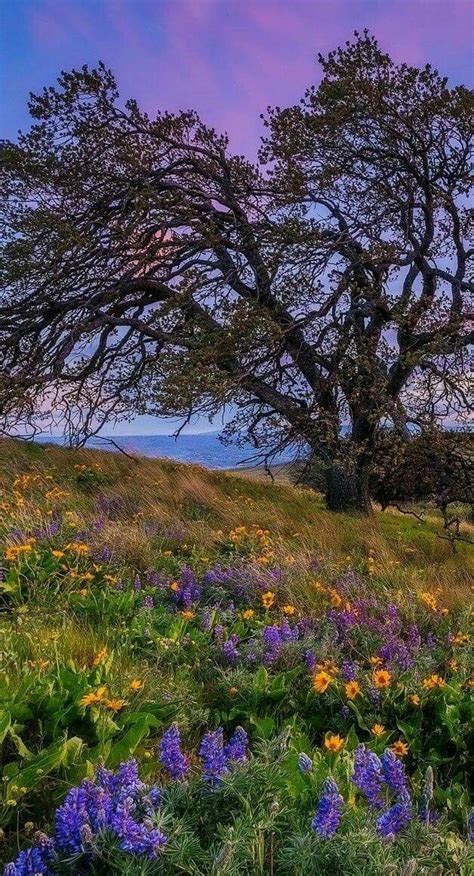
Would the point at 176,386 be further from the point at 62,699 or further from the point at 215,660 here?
the point at 62,699

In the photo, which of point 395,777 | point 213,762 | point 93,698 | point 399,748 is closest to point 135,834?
point 213,762

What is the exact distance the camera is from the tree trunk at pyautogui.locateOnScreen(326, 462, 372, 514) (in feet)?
36.2

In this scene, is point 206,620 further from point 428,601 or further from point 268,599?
point 428,601

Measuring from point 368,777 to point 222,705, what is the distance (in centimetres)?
126

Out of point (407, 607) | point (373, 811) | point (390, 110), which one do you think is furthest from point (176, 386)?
point (373, 811)

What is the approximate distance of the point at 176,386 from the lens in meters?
8.30

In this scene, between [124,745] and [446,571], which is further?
[446,571]

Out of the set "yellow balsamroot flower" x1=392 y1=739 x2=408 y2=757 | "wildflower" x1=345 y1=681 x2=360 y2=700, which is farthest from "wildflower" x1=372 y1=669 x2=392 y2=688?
"yellow balsamroot flower" x1=392 y1=739 x2=408 y2=757

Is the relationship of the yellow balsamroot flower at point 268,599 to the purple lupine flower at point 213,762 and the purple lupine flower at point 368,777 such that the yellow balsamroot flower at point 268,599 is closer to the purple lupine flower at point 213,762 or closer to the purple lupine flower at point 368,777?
the purple lupine flower at point 368,777

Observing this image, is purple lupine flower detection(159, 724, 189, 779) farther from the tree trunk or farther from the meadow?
the tree trunk

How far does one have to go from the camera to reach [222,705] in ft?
10.2

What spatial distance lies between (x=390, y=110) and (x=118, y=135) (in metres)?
4.55

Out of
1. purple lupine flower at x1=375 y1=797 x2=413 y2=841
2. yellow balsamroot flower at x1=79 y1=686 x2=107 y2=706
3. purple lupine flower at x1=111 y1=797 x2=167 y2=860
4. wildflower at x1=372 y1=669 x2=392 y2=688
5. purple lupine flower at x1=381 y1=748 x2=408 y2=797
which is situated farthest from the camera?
wildflower at x1=372 y1=669 x2=392 y2=688

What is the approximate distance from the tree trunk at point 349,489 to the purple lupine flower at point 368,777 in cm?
893
